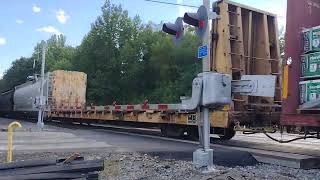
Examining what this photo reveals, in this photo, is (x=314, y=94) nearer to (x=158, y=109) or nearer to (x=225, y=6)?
(x=225, y=6)

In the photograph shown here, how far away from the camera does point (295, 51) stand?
8.30 meters

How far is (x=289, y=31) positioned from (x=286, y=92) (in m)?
1.12

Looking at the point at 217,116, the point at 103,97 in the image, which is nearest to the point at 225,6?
the point at 217,116

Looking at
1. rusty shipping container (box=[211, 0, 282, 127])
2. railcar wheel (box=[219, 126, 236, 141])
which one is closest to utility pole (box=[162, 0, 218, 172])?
rusty shipping container (box=[211, 0, 282, 127])

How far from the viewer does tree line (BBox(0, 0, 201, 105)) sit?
42.8 m

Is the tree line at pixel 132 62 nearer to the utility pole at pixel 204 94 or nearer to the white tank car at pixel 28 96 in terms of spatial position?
the white tank car at pixel 28 96

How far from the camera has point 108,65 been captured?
54219mm

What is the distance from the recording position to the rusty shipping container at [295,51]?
8.21 metres

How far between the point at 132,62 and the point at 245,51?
39.0 m

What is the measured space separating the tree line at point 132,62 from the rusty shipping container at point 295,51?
2895cm

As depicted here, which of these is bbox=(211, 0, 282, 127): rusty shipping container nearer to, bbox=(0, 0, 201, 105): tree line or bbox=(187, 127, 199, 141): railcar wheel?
bbox=(187, 127, 199, 141): railcar wheel

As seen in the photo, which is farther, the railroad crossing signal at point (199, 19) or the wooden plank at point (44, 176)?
the railroad crossing signal at point (199, 19)

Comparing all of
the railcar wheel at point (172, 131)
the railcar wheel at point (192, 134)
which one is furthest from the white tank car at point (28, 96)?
the railcar wheel at point (192, 134)

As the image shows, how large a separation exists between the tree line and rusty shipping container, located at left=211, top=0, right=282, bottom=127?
23.5m
